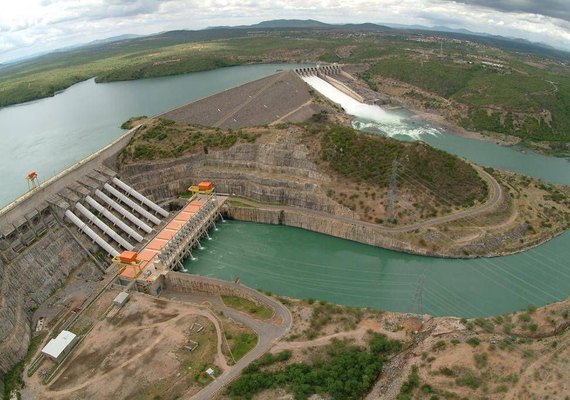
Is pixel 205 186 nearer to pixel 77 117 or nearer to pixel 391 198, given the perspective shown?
pixel 391 198

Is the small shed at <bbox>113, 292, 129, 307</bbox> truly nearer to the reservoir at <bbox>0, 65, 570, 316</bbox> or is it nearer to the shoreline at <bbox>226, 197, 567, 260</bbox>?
the reservoir at <bbox>0, 65, 570, 316</bbox>

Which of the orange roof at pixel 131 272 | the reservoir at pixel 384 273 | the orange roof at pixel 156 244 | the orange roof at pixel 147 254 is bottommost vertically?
the reservoir at pixel 384 273

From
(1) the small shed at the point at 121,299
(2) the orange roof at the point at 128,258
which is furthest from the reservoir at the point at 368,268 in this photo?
(1) the small shed at the point at 121,299

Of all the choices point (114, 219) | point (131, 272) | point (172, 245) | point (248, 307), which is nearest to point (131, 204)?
point (114, 219)

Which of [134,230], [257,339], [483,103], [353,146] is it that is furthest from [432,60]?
[257,339]

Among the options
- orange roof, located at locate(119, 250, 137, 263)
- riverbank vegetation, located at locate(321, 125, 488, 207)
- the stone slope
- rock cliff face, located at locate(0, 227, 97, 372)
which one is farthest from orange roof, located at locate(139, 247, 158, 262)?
the stone slope

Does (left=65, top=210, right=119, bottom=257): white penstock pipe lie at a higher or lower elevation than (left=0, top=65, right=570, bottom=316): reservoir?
higher

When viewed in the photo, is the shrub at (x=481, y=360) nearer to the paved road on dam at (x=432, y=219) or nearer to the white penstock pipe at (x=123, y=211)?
the paved road on dam at (x=432, y=219)
